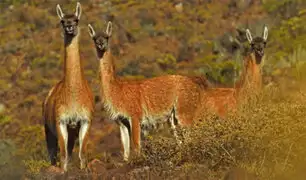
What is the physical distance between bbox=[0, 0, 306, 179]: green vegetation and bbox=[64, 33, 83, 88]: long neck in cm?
121

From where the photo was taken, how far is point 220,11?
43.0 metres

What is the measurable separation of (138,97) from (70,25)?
1755 mm

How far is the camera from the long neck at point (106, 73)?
15.2m

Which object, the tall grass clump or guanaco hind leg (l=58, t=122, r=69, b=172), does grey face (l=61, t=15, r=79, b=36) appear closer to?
guanaco hind leg (l=58, t=122, r=69, b=172)

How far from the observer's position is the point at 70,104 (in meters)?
14.1

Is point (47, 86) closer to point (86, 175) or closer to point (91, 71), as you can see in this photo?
point (91, 71)

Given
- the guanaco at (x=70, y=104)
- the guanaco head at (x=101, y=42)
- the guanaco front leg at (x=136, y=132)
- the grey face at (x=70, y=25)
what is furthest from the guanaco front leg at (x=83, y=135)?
the guanaco head at (x=101, y=42)

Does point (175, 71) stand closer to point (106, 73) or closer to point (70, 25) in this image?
point (106, 73)

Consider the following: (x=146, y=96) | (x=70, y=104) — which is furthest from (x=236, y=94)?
(x=70, y=104)

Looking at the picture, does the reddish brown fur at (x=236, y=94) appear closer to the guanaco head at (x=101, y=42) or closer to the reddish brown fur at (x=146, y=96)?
the reddish brown fur at (x=146, y=96)

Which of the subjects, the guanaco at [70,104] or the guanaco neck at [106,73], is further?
the guanaco neck at [106,73]

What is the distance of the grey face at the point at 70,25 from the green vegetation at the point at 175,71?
1942 mm

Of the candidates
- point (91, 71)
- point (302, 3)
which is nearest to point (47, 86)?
point (91, 71)

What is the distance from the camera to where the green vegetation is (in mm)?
10531
